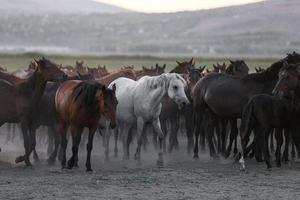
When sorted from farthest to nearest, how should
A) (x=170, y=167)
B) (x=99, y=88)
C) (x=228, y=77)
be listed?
(x=228, y=77) < (x=170, y=167) < (x=99, y=88)

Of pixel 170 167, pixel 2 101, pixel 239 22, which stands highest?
pixel 239 22

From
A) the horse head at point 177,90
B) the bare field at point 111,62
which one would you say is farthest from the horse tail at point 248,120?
the bare field at point 111,62

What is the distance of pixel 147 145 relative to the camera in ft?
60.2

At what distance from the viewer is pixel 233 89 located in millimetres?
15141

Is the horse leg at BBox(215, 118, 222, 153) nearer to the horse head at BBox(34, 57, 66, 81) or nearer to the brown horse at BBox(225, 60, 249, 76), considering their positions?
the brown horse at BBox(225, 60, 249, 76)

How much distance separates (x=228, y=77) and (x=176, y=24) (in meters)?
166

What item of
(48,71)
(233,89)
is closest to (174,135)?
(233,89)

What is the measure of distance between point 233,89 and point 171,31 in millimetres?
157801

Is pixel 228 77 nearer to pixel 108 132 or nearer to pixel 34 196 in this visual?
pixel 108 132

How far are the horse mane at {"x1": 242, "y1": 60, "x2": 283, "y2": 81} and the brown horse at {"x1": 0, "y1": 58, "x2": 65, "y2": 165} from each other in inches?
152

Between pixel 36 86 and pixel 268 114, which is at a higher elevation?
pixel 36 86

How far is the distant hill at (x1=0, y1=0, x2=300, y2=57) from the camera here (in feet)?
483

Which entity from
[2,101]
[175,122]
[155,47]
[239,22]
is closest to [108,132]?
[175,122]

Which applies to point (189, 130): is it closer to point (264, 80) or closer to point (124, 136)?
point (124, 136)
